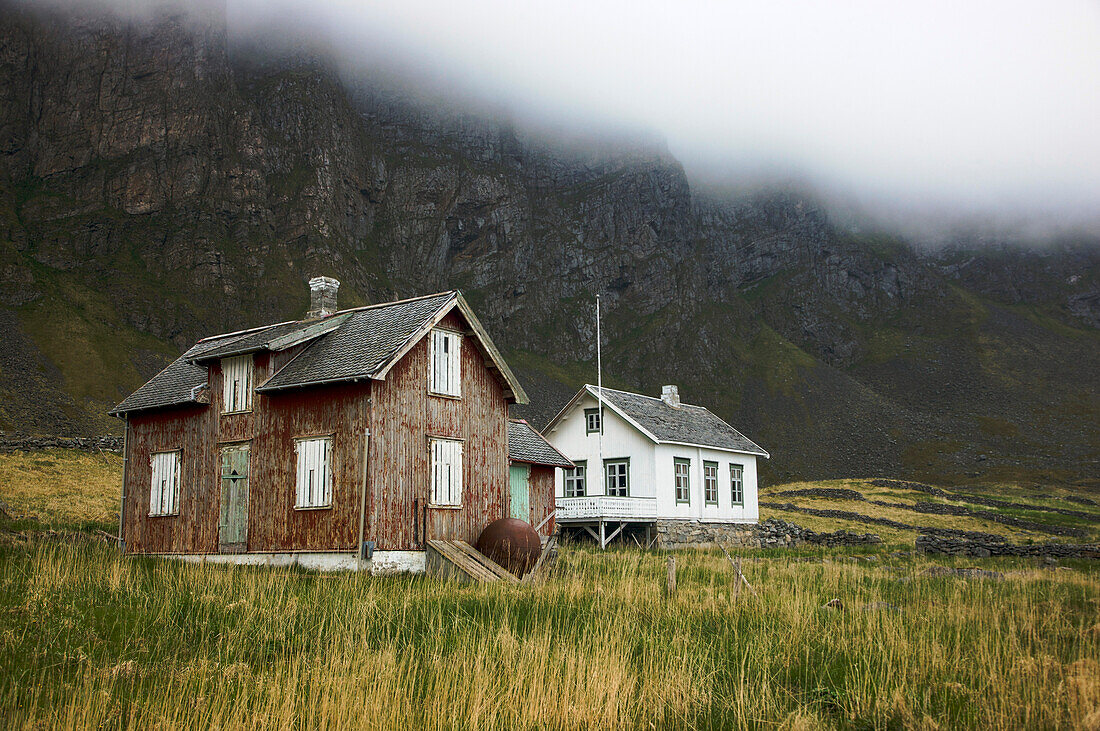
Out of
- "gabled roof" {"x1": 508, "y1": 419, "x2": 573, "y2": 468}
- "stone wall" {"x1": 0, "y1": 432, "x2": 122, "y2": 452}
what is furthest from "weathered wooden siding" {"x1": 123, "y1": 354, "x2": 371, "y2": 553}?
"stone wall" {"x1": 0, "y1": 432, "x2": 122, "y2": 452}

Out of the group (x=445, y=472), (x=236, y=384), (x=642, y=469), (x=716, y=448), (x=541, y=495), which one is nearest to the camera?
(x=445, y=472)

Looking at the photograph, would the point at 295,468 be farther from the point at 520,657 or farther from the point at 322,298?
the point at 520,657

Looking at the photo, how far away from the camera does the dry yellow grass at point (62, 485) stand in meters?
28.0

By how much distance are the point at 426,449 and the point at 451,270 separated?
132027 millimetres

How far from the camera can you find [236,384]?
21.5 meters

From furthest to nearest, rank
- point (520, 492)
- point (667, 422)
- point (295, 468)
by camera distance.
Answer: point (667, 422) < point (520, 492) < point (295, 468)

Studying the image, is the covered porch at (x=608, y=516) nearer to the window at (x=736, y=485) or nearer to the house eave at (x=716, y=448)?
the house eave at (x=716, y=448)

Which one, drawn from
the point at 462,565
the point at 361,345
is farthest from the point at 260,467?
the point at 462,565

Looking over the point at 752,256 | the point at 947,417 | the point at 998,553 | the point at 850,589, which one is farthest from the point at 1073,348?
the point at 850,589

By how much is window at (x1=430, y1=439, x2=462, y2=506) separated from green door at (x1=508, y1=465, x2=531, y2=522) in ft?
21.3

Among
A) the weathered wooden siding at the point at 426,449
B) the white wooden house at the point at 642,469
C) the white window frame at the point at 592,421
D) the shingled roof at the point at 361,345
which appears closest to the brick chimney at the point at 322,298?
the shingled roof at the point at 361,345

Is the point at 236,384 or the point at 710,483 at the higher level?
the point at 236,384

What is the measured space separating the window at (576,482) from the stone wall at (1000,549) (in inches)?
570

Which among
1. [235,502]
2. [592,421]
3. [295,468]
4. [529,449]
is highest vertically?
[592,421]
